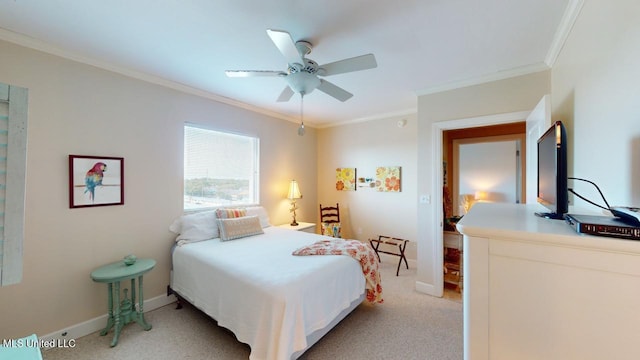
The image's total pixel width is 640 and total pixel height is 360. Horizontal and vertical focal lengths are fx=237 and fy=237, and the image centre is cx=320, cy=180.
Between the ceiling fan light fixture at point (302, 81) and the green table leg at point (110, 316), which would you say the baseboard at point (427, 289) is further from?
the green table leg at point (110, 316)

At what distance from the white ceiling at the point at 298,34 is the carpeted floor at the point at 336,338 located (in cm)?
261

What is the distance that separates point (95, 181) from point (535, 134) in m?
4.09

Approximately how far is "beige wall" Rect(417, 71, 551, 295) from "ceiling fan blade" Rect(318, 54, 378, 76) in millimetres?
1600

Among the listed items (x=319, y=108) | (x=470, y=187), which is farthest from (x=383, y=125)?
(x=470, y=187)

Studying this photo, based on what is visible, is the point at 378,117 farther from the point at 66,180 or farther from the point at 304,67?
the point at 66,180

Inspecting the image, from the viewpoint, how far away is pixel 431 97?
118 inches

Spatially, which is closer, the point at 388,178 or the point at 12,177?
the point at 12,177

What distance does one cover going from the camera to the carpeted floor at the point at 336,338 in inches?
77.7

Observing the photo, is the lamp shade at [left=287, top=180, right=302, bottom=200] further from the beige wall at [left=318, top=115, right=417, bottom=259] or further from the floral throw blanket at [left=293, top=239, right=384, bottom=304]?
the floral throw blanket at [left=293, top=239, right=384, bottom=304]

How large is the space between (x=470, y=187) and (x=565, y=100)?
4.14 meters

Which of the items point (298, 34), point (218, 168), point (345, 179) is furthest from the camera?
point (345, 179)

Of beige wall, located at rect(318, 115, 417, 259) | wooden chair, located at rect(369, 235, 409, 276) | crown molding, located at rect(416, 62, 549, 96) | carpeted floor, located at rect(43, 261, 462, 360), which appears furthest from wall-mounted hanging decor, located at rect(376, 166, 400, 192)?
carpeted floor, located at rect(43, 261, 462, 360)

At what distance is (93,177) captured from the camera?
2.33 metres

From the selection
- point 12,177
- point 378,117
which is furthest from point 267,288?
point 378,117
